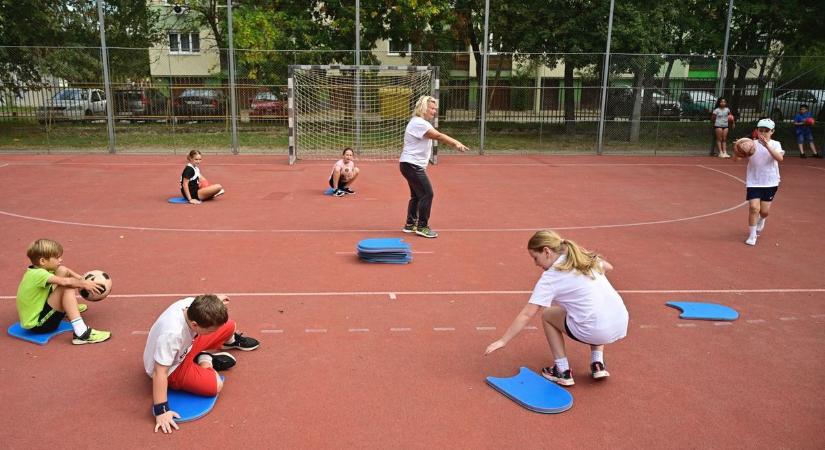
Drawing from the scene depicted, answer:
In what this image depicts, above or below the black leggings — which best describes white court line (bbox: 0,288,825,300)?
below

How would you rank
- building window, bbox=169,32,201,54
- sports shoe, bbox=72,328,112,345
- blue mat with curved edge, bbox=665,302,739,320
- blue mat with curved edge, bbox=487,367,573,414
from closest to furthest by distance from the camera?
blue mat with curved edge, bbox=487,367,573,414 → sports shoe, bbox=72,328,112,345 → blue mat with curved edge, bbox=665,302,739,320 → building window, bbox=169,32,201,54

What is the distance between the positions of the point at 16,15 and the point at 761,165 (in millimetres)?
23075

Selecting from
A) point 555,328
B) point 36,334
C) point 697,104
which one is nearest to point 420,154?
point 555,328

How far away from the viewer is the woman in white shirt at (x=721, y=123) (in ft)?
64.6

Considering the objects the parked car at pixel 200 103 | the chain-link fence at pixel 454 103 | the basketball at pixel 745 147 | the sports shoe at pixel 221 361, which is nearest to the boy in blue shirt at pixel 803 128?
the chain-link fence at pixel 454 103

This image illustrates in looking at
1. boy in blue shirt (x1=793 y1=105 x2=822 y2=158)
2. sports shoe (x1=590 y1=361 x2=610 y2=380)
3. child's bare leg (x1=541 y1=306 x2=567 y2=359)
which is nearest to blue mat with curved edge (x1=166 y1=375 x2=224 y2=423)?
child's bare leg (x1=541 y1=306 x2=567 y2=359)

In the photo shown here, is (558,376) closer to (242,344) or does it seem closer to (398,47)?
(242,344)

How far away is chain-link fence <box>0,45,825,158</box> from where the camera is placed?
64.6 ft

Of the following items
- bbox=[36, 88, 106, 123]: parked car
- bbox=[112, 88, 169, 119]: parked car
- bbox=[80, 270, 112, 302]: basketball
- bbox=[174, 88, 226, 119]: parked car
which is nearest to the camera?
bbox=[80, 270, 112, 302]: basketball

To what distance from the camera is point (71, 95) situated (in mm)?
19516

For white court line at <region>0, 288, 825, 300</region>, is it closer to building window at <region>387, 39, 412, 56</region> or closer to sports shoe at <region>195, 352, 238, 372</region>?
sports shoe at <region>195, 352, 238, 372</region>

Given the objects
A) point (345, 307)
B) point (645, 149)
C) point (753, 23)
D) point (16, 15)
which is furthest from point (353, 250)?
point (753, 23)

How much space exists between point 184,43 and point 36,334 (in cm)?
3272

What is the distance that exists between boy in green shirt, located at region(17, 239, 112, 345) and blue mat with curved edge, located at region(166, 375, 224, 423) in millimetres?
1437
